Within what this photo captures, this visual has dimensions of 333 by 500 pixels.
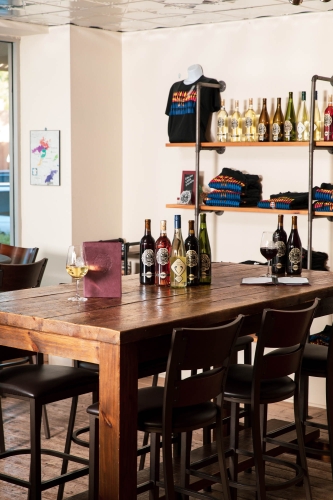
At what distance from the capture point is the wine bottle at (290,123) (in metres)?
5.13

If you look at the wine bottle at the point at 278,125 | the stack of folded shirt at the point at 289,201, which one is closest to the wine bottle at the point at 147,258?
the stack of folded shirt at the point at 289,201

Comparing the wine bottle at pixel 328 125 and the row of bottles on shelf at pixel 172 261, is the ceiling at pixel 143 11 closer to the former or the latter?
the wine bottle at pixel 328 125

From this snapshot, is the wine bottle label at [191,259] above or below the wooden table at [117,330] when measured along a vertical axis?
above

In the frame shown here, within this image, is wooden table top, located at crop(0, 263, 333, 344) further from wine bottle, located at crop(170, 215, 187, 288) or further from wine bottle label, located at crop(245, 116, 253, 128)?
wine bottle label, located at crop(245, 116, 253, 128)

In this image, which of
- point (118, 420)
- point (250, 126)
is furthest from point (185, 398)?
point (250, 126)

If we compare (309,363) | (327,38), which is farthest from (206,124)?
(309,363)

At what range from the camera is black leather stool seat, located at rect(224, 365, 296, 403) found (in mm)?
3043

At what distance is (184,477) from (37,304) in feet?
2.86

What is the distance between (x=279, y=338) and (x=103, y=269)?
73 cm

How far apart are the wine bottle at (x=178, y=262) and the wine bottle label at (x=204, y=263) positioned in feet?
0.34

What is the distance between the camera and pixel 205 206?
5465 mm

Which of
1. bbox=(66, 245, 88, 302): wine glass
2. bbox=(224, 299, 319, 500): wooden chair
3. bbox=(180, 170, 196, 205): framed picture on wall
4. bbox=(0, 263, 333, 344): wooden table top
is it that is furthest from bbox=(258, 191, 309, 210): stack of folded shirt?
bbox=(66, 245, 88, 302): wine glass

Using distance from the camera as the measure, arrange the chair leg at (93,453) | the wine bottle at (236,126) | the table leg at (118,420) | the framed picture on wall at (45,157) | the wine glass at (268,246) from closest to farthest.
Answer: the table leg at (118,420) < the chair leg at (93,453) < the wine glass at (268,246) < the wine bottle at (236,126) < the framed picture on wall at (45,157)

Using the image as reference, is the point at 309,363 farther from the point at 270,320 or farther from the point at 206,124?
the point at 206,124
